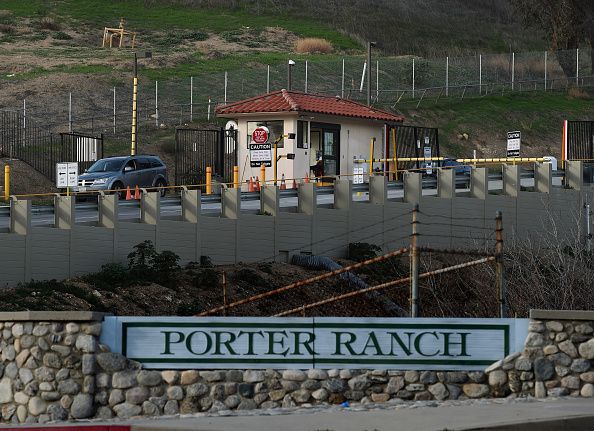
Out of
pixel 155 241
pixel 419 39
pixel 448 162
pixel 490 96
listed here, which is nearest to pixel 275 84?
pixel 490 96

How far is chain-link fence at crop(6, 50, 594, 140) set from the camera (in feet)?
218

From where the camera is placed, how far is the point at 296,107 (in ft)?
154

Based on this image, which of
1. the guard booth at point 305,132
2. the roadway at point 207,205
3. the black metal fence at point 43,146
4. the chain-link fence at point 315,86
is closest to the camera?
the roadway at point 207,205

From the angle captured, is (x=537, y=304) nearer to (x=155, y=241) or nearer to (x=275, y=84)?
(x=155, y=241)

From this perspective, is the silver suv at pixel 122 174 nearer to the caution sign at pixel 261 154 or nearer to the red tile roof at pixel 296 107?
the red tile roof at pixel 296 107

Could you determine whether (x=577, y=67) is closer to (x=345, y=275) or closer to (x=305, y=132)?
(x=305, y=132)

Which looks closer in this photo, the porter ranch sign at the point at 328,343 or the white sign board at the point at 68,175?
the porter ranch sign at the point at 328,343

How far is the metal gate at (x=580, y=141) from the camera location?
5462cm

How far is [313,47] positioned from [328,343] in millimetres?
76659

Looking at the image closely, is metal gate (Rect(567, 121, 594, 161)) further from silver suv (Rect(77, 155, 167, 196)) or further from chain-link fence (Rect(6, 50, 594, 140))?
silver suv (Rect(77, 155, 167, 196))

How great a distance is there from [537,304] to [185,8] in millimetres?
82043

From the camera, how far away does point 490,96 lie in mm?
80438

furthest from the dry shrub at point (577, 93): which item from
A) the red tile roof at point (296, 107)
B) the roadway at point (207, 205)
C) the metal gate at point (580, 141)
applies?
the roadway at point (207, 205)

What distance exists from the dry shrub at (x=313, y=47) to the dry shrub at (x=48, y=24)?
54.6 feet
